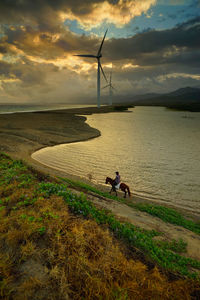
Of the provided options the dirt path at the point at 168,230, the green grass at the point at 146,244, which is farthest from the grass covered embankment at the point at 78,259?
the dirt path at the point at 168,230

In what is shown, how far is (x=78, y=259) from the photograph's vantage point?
4.59m

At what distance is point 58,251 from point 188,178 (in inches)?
705

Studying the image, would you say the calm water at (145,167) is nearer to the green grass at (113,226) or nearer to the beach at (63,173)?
the beach at (63,173)

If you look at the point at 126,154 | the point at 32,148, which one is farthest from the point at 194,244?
the point at 32,148

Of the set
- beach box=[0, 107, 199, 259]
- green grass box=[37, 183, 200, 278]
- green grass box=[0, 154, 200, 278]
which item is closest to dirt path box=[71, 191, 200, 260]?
beach box=[0, 107, 199, 259]

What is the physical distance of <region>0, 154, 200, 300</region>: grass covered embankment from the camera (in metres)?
3.94

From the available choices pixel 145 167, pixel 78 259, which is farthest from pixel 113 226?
pixel 145 167

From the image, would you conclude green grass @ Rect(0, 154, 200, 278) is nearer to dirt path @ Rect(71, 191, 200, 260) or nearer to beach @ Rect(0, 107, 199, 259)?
dirt path @ Rect(71, 191, 200, 260)

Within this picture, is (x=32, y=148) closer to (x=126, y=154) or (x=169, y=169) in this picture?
(x=126, y=154)

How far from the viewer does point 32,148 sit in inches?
1163

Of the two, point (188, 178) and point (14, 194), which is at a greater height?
point (14, 194)

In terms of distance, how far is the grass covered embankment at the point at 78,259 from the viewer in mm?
3941

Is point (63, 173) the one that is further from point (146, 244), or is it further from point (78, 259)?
point (78, 259)

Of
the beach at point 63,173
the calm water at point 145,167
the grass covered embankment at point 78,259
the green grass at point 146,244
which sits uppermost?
the grass covered embankment at point 78,259
